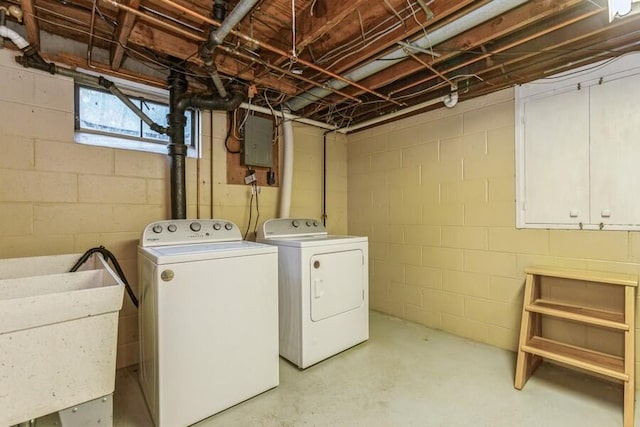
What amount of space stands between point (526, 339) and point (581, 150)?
1341 mm

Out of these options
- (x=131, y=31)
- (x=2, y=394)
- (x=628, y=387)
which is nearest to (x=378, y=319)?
(x=628, y=387)

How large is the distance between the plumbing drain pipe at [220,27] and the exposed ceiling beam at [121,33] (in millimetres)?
370

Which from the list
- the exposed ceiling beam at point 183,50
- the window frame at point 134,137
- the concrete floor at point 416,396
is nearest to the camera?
the concrete floor at point 416,396

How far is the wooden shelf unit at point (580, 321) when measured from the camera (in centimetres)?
165

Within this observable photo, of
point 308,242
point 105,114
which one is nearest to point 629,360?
point 308,242

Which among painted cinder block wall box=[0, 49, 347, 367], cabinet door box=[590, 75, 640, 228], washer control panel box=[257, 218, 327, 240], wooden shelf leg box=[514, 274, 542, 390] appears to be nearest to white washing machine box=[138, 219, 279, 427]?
painted cinder block wall box=[0, 49, 347, 367]

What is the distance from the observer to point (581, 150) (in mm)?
2074

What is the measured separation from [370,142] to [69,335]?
3034mm

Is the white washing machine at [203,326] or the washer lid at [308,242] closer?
the white washing machine at [203,326]

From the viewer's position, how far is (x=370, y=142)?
135 inches

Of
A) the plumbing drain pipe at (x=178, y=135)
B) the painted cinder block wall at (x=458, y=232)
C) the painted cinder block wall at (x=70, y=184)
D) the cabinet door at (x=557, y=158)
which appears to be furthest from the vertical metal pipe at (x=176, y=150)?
the cabinet door at (x=557, y=158)

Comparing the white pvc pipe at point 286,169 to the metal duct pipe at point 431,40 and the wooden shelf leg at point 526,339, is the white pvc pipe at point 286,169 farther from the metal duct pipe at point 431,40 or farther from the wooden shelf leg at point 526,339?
the wooden shelf leg at point 526,339

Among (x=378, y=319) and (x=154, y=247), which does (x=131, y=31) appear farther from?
(x=378, y=319)

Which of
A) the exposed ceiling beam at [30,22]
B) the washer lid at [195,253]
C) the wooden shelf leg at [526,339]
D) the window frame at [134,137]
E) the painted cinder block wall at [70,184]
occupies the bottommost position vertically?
the wooden shelf leg at [526,339]
